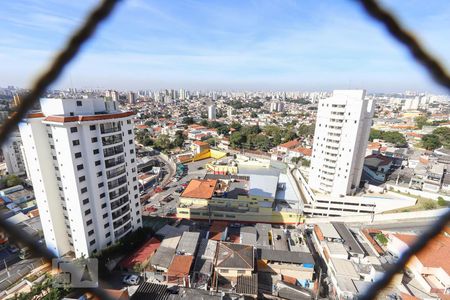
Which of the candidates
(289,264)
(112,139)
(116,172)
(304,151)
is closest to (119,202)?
(116,172)

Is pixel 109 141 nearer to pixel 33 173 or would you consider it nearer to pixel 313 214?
pixel 33 173

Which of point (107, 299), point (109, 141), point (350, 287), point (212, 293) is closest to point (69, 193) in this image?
point (109, 141)

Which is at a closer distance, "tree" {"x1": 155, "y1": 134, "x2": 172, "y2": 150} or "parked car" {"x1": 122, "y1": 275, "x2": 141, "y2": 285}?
"parked car" {"x1": 122, "y1": 275, "x2": 141, "y2": 285}

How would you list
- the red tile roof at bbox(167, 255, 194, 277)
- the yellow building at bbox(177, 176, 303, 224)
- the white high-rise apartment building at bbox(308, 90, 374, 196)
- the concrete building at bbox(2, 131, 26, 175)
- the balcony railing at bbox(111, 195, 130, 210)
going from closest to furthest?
1. the red tile roof at bbox(167, 255, 194, 277)
2. the balcony railing at bbox(111, 195, 130, 210)
3. the white high-rise apartment building at bbox(308, 90, 374, 196)
4. the yellow building at bbox(177, 176, 303, 224)
5. the concrete building at bbox(2, 131, 26, 175)

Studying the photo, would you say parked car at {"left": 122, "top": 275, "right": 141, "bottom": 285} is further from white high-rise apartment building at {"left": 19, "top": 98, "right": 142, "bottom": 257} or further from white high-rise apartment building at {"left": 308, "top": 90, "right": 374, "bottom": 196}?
white high-rise apartment building at {"left": 308, "top": 90, "right": 374, "bottom": 196}

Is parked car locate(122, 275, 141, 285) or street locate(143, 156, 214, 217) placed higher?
parked car locate(122, 275, 141, 285)

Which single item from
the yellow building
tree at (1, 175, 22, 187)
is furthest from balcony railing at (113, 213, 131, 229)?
tree at (1, 175, 22, 187)

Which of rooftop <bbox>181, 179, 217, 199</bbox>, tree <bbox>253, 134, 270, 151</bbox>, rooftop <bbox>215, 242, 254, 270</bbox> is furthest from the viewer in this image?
tree <bbox>253, 134, 270, 151</bbox>
